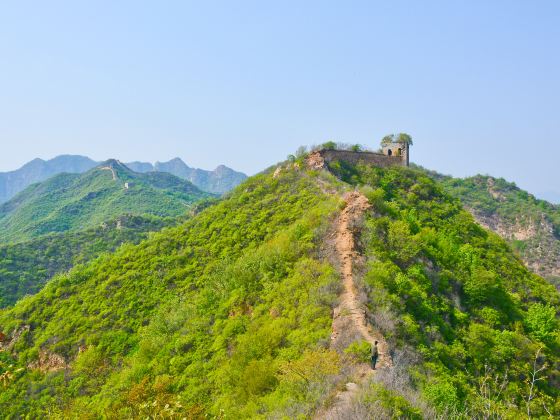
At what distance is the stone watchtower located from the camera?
47.7 meters

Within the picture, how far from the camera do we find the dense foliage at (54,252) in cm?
7175

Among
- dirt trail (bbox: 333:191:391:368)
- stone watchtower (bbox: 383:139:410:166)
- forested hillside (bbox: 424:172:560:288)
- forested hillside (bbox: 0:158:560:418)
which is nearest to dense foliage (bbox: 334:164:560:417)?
forested hillside (bbox: 0:158:560:418)

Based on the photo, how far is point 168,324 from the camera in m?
29.2

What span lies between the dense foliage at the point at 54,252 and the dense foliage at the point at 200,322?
1509 inches

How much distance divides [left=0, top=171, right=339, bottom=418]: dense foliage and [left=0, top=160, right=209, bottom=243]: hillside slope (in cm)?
8524

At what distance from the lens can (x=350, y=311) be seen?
20062mm

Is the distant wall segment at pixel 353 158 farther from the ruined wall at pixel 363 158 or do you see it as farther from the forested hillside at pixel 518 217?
the forested hillside at pixel 518 217

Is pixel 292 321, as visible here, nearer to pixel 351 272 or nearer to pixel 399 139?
pixel 351 272

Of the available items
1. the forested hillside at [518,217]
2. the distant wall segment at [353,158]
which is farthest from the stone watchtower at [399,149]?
the forested hillside at [518,217]

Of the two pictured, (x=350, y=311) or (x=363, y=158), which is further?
(x=363, y=158)

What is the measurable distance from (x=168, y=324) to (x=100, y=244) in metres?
66.2

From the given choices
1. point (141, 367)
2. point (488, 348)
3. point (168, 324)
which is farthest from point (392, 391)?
point (168, 324)

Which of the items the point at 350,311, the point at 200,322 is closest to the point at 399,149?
the point at 200,322

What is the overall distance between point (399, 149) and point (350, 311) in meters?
32.1
